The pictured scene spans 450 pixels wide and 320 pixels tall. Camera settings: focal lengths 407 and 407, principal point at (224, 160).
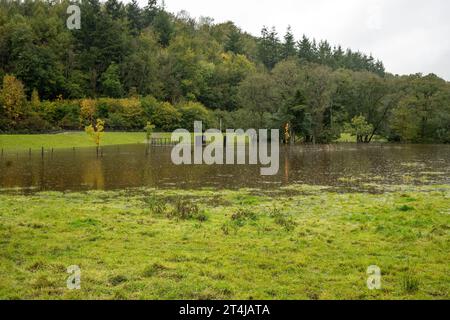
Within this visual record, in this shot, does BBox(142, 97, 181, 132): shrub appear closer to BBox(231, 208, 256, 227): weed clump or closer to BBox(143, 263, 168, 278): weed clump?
A: BBox(231, 208, 256, 227): weed clump

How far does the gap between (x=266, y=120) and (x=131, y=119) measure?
32.9 metres

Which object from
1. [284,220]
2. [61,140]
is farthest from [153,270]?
[61,140]

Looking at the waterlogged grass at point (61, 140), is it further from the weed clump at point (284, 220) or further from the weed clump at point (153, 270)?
the weed clump at point (153, 270)

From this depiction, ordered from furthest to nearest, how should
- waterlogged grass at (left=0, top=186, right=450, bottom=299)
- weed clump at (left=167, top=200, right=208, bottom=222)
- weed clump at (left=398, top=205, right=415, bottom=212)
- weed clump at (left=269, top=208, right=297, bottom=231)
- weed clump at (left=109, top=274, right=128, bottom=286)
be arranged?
weed clump at (left=398, top=205, right=415, bottom=212)
weed clump at (left=167, top=200, right=208, bottom=222)
weed clump at (left=269, top=208, right=297, bottom=231)
weed clump at (left=109, top=274, right=128, bottom=286)
waterlogged grass at (left=0, top=186, right=450, bottom=299)

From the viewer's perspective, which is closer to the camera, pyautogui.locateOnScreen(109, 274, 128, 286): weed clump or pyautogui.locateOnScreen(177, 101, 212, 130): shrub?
pyautogui.locateOnScreen(109, 274, 128, 286): weed clump

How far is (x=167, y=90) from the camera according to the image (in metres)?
126

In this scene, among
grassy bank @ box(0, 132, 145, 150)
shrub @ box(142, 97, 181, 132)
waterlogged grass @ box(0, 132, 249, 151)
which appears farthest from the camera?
shrub @ box(142, 97, 181, 132)

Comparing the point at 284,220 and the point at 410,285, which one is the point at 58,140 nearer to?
the point at 284,220

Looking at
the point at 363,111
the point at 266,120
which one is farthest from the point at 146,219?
the point at 363,111

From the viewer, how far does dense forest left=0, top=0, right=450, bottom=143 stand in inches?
3428

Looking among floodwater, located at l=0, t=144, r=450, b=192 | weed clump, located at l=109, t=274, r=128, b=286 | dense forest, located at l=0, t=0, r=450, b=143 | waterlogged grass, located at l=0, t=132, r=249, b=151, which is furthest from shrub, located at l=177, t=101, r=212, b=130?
weed clump, located at l=109, t=274, r=128, b=286

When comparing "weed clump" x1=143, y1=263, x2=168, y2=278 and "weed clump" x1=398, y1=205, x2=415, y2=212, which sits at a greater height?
"weed clump" x1=398, y1=205, x2=415, y2=212

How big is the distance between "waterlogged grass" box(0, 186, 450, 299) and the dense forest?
208ft
